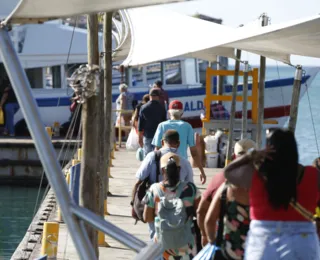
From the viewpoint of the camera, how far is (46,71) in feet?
101

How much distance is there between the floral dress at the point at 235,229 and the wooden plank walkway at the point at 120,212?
14.7ft

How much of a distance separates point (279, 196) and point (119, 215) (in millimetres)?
8565

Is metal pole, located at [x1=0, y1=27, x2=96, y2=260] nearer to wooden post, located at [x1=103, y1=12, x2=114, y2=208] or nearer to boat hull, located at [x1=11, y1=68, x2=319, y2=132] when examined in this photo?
wooden post, located at [x1=103, y1=12, x2=114, y2=208]

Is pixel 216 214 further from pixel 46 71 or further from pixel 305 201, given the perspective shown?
pixel 46 71

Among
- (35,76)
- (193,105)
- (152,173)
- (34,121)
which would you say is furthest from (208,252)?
(35,76)

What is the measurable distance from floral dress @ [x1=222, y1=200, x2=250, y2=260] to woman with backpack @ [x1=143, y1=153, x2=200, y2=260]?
4.06 ft

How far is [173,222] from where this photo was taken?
8094 millimetres

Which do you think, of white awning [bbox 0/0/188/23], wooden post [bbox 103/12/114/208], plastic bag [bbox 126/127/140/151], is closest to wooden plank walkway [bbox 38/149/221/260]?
plastic bag [bbox 126/127/140/151]

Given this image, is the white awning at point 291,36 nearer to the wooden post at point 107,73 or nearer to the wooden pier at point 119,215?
the wooden pier at point 119,215

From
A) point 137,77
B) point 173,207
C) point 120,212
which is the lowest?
point 120,212

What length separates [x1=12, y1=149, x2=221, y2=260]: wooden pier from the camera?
455 inches

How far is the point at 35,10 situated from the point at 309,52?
6.29 meters

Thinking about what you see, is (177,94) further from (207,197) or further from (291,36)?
(207,197)

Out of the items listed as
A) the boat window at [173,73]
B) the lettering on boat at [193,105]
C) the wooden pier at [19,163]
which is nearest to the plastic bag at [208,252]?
the wooden pier at [19,163]
